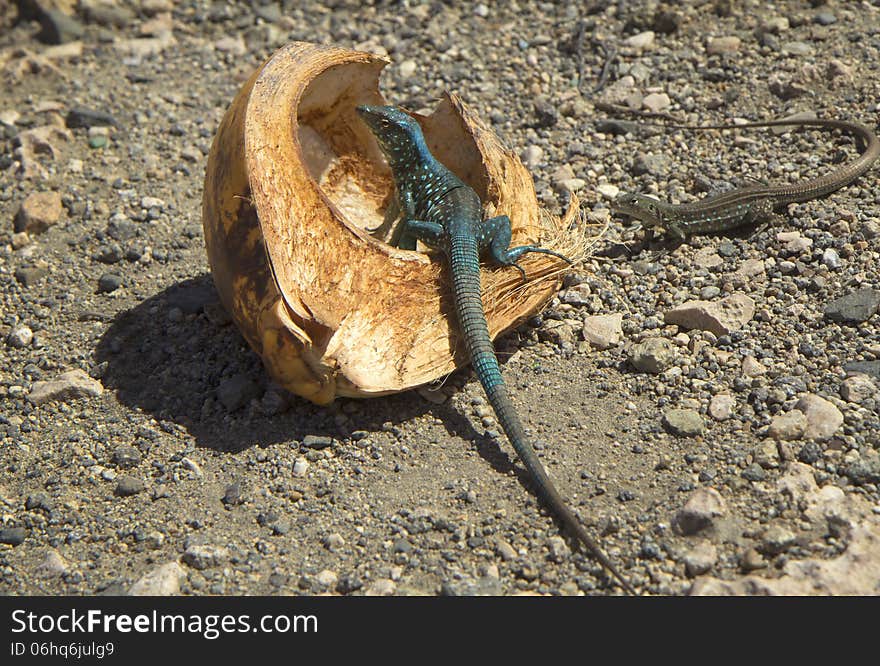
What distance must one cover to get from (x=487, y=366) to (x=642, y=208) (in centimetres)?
169

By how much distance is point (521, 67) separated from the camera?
6770 millimetres

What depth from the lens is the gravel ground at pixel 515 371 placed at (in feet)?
11.6

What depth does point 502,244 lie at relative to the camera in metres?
4.43

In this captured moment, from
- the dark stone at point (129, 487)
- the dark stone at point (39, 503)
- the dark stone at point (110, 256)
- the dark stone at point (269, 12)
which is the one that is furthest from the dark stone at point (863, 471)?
the dark stone at point (269, 12)

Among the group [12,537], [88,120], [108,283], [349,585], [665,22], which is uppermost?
[665,22]

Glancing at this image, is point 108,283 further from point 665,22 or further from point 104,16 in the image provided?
point 665,22

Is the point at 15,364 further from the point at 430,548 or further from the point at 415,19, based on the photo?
the point at 415,19

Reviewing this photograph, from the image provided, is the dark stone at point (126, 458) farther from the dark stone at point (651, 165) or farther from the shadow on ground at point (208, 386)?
the dark stone at point (651, 165)

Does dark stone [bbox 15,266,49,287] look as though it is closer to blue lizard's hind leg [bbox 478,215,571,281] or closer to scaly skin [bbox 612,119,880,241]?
blue lizard's hind leg [bbox 478,215,571,281]

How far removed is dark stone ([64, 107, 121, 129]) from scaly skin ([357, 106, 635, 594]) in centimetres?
245

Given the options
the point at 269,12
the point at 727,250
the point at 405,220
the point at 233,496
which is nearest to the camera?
the point at 233,496

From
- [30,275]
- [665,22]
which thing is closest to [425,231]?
[30,275]

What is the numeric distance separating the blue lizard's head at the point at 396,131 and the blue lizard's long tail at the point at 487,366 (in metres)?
0.77

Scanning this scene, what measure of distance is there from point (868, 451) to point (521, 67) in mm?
4070
